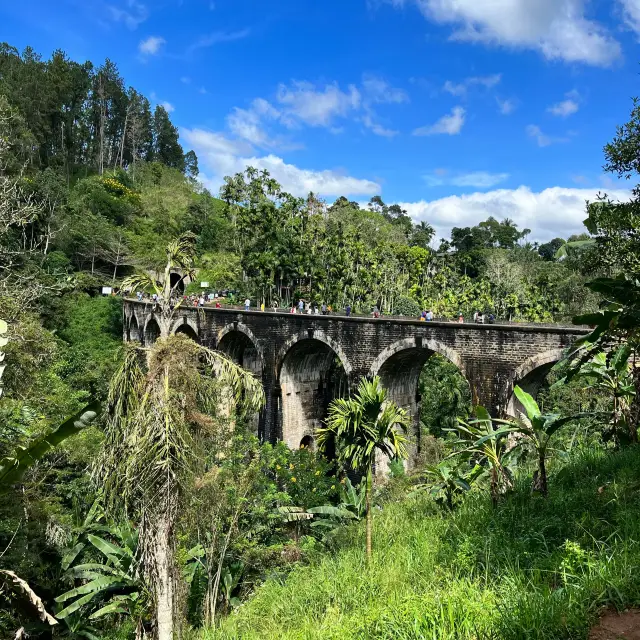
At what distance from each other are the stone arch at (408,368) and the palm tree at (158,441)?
9.34 meters

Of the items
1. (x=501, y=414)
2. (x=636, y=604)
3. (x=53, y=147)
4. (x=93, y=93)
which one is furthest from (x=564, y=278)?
(x=93, y=93)

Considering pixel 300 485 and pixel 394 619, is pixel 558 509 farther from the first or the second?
pixel 300 485

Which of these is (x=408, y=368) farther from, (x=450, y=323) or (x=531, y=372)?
(x=531, y=372)

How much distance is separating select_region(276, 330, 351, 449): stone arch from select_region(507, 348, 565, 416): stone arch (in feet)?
20.7

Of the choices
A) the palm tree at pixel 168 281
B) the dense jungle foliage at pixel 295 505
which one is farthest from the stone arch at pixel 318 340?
the palm tree at pixel 168 281

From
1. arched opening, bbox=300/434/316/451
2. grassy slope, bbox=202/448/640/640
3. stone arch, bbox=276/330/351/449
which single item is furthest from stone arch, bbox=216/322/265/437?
grassy slope, bbox=202/448/640/640

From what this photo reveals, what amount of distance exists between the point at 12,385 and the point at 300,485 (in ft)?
26.4

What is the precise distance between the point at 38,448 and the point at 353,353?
1355 cm

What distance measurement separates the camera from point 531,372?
12.9 meters

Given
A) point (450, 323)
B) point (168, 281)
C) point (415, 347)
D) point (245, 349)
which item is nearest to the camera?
point (168, 281)

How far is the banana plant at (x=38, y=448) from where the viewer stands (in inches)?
131

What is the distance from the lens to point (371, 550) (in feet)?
22.7

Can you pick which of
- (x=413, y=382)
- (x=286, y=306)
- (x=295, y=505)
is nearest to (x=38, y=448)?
(x=295, y=505)

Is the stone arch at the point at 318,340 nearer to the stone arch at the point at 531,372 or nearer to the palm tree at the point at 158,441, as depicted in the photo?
the stone arch at the point at 531,372
